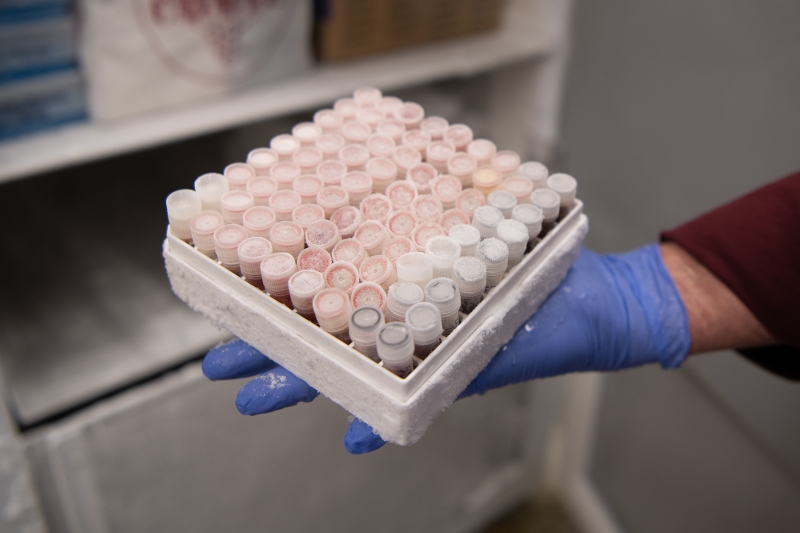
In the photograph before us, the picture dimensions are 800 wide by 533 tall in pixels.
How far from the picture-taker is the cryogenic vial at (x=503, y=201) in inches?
23.7

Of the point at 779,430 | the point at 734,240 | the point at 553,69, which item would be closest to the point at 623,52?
the point at 553,69

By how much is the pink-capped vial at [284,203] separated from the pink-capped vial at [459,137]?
0.65 feet

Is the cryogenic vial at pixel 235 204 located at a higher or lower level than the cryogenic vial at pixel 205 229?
higher

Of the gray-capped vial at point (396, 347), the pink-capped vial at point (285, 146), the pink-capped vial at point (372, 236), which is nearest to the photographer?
the gray-capped vial at point (396, 347)

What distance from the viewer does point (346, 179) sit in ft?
2.07

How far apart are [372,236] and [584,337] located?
266 mm

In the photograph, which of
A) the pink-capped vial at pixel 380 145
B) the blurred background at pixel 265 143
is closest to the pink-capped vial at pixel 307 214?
the pink-capped vial at pixel 380 145

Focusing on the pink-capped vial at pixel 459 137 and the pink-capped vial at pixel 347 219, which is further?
the pink-capped vial at pixel 459 137

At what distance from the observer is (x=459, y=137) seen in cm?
70

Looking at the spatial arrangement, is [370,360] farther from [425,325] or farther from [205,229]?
[205,229]

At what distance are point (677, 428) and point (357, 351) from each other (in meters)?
0.87

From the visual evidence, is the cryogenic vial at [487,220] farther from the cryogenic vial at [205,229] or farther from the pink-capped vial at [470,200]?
the cryogenic vial at [205,229]

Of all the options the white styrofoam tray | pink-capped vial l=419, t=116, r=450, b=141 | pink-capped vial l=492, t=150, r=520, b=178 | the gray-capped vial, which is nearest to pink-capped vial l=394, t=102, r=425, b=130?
pink-capped vial l=419, t=116, r=450, b=141

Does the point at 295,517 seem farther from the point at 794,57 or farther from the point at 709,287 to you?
the point at 794,57
